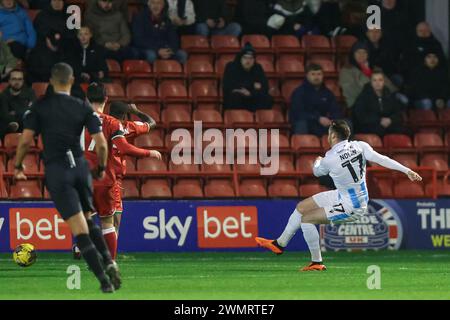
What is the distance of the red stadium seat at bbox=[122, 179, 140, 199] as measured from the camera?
769 inches

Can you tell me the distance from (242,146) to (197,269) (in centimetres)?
509

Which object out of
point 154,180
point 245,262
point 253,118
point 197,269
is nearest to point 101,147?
point 197,269

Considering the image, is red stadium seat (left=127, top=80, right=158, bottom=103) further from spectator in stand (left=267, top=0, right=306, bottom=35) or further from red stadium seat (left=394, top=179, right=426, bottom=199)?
red stadium seat (left=394, top=179, right=426, bottom=199)

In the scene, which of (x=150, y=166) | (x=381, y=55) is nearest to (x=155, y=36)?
(x=150, y=166)

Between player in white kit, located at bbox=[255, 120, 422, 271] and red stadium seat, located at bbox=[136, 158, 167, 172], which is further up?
red stadium seat, located at bbox=[136, 158, 167, 172]

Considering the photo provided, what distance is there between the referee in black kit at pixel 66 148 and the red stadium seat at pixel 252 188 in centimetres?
846

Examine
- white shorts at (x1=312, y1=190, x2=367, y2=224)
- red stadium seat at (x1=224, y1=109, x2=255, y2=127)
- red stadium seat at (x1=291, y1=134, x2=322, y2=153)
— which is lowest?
white shorts at (x1=312, y1=190, x2=367, y2=224)

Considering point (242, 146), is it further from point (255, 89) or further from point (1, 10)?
point (1, 10)

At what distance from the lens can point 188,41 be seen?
22.5 m

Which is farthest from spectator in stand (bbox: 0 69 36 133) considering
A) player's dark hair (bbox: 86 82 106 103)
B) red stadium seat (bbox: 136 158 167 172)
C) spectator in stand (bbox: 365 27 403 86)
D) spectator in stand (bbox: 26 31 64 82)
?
spectator in stand (bbox: 365 27 403 86)

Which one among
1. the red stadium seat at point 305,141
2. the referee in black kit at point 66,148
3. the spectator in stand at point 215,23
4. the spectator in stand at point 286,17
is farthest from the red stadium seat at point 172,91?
the referee in black kit at point 66,148

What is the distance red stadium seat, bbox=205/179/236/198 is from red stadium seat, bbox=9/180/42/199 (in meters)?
2.59

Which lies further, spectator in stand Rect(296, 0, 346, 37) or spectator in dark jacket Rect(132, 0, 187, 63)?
spectator in stand Rect(296, 0, 346, 37)

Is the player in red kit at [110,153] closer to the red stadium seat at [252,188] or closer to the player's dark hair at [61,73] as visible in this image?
the player's dark hair at [61,73]
